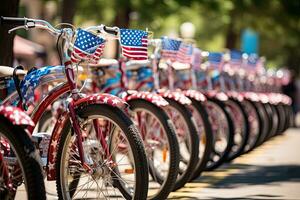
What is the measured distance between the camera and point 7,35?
10.1 m

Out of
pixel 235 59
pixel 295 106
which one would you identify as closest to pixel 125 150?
pixel 235 59

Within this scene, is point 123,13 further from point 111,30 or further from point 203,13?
point 111,30

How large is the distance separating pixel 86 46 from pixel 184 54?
3244mm

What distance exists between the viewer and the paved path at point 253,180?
9.40m

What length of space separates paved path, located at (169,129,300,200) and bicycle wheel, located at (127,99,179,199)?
0.30m

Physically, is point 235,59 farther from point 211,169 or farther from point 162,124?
point 162,124

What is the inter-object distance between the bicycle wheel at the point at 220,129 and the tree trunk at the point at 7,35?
8.53ft

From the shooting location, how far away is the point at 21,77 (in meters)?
7.45

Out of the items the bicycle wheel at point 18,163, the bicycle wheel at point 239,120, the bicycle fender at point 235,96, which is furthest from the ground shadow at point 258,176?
the bicycle wheel at point 18,163

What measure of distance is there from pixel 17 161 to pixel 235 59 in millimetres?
9528

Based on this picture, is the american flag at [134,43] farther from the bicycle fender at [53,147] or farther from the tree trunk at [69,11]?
the tree trunk at [69,11]

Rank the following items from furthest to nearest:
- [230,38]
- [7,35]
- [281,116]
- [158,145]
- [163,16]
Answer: [230,38], [163,16], [281,116], [7,35], [158,145]

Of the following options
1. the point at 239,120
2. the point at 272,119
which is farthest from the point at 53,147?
the point at 272,119

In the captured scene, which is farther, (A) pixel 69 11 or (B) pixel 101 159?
(A) pixel 69 11
